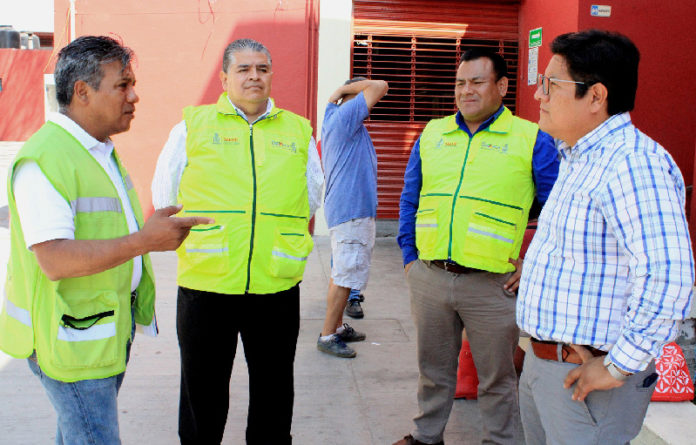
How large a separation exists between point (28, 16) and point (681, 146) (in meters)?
22.9

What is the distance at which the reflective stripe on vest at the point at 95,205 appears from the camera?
1.97 meters

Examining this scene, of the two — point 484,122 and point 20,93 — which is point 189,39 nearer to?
point 484,122

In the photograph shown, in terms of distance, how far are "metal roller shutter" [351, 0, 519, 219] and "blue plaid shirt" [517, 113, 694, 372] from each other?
21.6ft

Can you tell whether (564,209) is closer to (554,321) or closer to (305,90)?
(554,321)

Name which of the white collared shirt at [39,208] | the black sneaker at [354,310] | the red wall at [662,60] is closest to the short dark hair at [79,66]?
the white collared shirt at [39,208]

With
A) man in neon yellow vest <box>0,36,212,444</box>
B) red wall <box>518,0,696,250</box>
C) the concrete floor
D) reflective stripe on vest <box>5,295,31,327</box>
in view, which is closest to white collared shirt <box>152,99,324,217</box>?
man in neon yellow vest <box>0,36,212,444</box>

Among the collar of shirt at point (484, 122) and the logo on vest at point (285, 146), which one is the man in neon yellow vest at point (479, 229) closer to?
the collar of shirt at point (484, 122)

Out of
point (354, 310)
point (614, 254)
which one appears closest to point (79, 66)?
point (614, 254)

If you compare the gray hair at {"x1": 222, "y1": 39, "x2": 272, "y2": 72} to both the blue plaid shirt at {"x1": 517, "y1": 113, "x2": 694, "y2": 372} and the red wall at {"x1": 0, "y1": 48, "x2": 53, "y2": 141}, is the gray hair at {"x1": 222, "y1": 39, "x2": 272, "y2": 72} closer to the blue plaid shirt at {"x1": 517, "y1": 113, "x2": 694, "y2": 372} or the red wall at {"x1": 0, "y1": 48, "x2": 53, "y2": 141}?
the blue plaid shirt at {"x1": 517, "y1": 113, "x2": 694, "y2": 372}

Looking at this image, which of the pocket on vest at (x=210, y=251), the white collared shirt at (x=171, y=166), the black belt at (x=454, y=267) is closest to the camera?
the pocket on vest at (x=210, y=251)

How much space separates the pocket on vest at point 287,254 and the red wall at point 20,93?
2123 cm

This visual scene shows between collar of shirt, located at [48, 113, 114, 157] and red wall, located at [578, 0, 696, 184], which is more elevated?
red wall, located at [578, 0, 696, 184]

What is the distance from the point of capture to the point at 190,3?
8172 millimetres

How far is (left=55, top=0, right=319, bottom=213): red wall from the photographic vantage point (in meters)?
8.16
